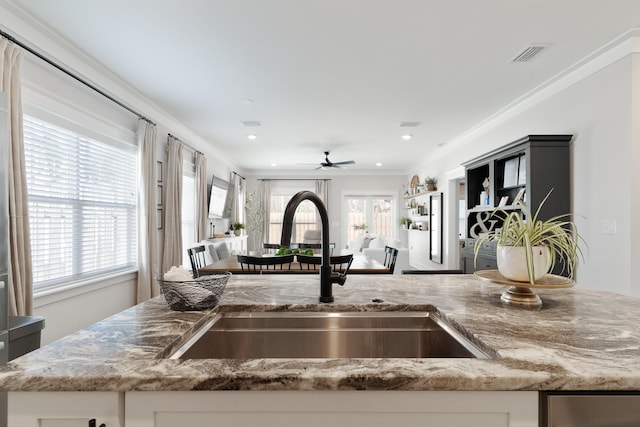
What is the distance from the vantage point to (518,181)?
3.66m

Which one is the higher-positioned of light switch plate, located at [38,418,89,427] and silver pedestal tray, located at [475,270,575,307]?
silver pedestal tray, located at [475,270,575,307]

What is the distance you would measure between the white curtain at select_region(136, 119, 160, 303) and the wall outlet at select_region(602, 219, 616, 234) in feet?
14.3

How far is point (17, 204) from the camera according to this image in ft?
7.30

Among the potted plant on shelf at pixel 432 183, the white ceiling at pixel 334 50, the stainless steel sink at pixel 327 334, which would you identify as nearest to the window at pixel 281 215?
the potted plant on shelf at pixel 432 183

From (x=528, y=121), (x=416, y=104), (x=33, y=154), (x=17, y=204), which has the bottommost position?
(x=17, y=204)

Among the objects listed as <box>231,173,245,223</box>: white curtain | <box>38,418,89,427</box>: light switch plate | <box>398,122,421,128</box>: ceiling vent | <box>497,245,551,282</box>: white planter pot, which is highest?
<box>398,122,421,128</box>: ceiling vent

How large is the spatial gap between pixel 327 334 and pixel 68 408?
2.38 ft

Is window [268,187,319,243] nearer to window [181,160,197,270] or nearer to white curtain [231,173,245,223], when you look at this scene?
white curtain [231,173,245,223]

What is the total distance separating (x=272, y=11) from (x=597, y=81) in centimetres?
276

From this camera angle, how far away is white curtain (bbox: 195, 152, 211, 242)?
5.69 meters

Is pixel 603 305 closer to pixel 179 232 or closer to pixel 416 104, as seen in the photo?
pixel 416 104

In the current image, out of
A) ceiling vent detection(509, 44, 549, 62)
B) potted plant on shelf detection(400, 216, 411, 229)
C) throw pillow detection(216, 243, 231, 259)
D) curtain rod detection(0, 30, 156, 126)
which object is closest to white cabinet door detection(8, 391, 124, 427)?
curtain rod detection(0, 30, 156, 126)

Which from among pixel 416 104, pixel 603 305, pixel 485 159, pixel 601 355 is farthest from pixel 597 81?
pixel 601 355

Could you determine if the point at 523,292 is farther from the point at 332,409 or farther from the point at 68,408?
A: the point at 68,408
